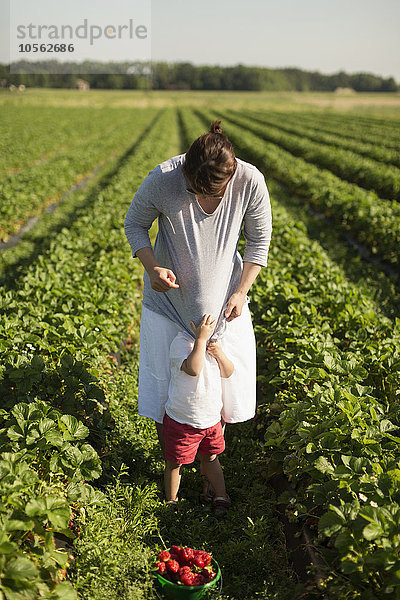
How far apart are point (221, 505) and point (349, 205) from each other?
7755 mm

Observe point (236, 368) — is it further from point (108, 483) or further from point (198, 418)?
point (108, 483)

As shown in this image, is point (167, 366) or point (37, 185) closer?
point (167, 366)

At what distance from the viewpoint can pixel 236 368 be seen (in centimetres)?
262

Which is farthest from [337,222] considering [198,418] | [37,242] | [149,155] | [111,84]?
[111,84]

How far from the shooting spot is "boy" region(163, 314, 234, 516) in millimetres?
2414

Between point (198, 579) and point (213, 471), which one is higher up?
point (213, 471)

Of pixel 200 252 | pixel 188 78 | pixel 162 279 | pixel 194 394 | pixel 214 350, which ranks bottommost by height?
pixel 194 394

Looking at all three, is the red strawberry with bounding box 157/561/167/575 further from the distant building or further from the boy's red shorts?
the distant building

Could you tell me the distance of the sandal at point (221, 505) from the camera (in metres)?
2.85

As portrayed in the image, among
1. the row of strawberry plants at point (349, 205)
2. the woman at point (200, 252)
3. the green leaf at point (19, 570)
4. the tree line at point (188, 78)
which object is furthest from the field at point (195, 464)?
the tree line at point (188, 78)

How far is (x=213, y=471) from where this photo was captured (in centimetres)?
282

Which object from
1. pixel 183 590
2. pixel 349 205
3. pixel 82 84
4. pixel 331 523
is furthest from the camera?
pixel 82 84

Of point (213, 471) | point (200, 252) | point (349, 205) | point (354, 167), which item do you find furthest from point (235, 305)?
point (354, 167)

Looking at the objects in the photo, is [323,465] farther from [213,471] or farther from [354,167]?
[354,167]
